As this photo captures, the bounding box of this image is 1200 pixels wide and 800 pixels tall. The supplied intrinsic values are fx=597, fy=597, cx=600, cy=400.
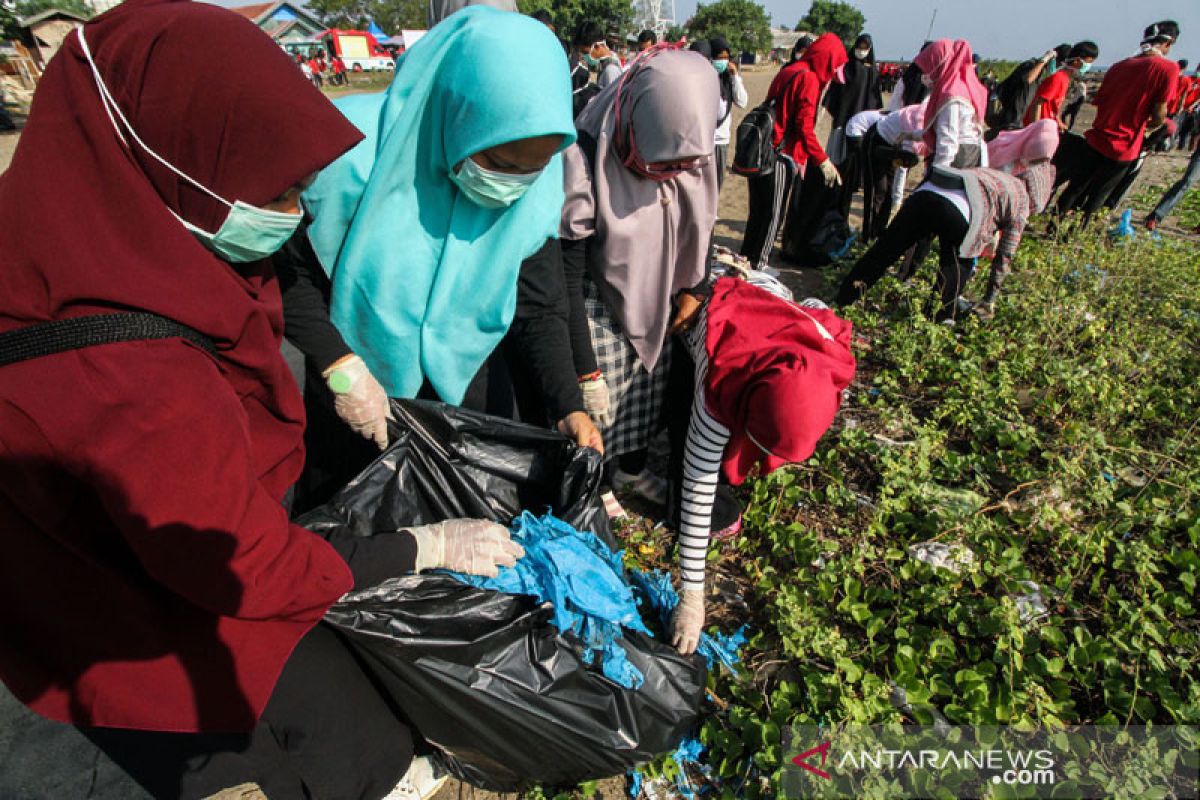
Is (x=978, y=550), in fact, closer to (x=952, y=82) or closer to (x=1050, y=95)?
(x=952, y=82)

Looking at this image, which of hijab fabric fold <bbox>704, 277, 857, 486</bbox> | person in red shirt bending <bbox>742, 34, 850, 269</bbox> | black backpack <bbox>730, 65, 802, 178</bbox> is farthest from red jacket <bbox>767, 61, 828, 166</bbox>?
hijab fabric fold <bbox>704, 277, 857, 486</bbox>

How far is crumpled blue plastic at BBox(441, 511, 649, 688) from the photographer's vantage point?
1.27 meters

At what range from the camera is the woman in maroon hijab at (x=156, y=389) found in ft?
2.30

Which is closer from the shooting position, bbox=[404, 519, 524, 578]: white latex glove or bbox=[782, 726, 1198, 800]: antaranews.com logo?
bbox=[404, 519, 524, 578]: white latex glove

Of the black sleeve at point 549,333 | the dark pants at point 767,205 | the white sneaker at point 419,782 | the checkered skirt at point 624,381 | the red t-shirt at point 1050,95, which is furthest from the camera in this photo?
the red t-shirt at point 1050,95

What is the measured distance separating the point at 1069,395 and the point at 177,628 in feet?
12.0

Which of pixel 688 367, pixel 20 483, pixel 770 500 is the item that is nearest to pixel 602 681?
pixel 20 483

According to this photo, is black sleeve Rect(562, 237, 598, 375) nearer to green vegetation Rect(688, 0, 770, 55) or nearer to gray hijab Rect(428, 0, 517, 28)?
gray hijab Rect(428, 0, 517, 28)

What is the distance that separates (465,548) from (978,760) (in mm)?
1398

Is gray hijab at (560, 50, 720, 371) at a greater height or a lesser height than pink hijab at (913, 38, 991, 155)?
lesser

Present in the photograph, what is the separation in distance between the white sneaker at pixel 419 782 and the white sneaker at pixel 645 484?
4.17 ft

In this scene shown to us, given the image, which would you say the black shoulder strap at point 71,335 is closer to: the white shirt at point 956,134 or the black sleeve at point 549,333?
the black sleeve at point 549,333

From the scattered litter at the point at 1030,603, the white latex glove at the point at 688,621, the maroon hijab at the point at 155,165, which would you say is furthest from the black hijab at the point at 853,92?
the maroon hijab at the point at 155,165

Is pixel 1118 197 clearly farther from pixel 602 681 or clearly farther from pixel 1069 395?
pixel 602 681
